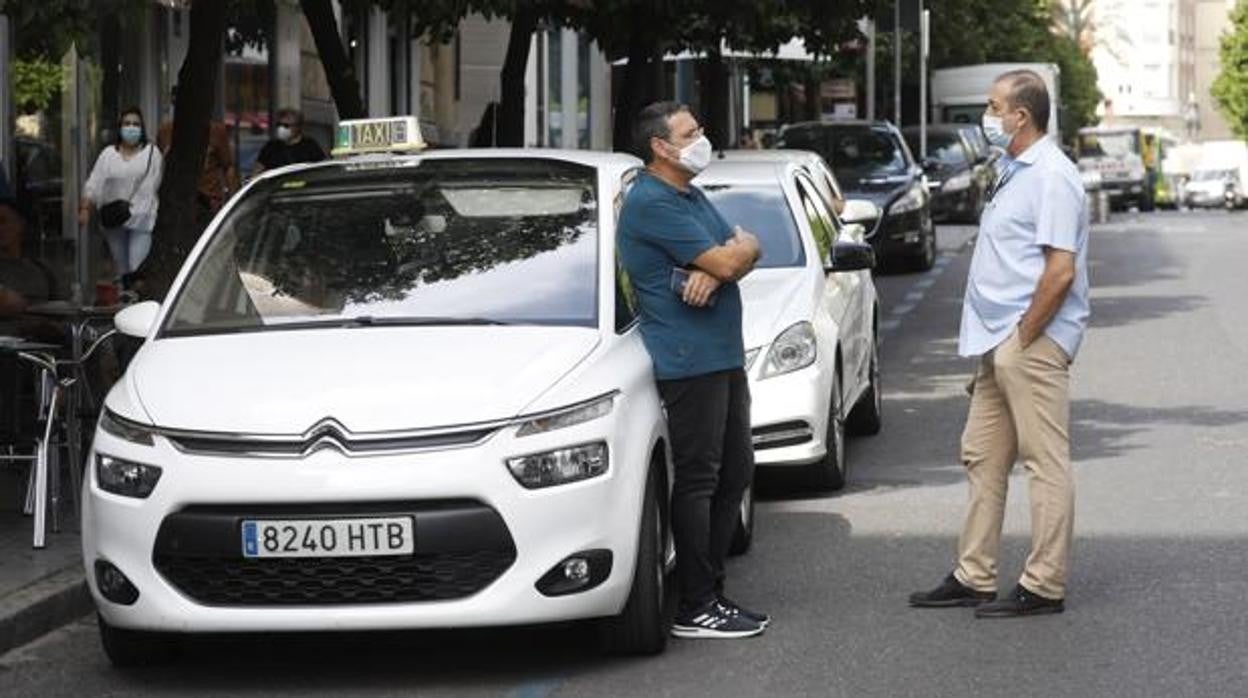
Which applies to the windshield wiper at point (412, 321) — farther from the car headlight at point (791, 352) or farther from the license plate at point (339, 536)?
the car headlight at point (791, 352)

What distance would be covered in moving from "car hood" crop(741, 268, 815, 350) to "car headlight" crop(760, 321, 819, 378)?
Answer: 0.04 metres

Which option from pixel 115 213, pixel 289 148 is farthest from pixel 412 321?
pixel 289 148

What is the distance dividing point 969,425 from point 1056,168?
959mm

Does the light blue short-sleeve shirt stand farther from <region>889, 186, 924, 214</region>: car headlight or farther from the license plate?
<region>889, 186, 924, 214</region>: car headlight

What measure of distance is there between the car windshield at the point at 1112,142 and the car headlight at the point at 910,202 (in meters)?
52.7

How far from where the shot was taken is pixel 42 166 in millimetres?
20625

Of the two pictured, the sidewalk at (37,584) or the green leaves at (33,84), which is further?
the green leaves at (33,84)

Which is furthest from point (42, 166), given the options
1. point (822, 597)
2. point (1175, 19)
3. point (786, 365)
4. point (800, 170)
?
point (1175, 19)

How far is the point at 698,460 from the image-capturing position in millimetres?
8383

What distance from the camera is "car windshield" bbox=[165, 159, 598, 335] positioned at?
8.49 m

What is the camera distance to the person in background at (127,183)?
1859 cm

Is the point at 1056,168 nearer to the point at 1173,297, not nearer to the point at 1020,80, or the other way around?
the point at 1020,80

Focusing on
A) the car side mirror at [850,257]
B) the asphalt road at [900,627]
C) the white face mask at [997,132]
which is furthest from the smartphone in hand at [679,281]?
the car side mirror at [850,257]

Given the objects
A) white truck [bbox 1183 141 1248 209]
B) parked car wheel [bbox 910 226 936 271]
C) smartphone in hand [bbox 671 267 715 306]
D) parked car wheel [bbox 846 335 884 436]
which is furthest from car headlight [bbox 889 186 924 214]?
white truck [bbox 1183 141 1248 209]
